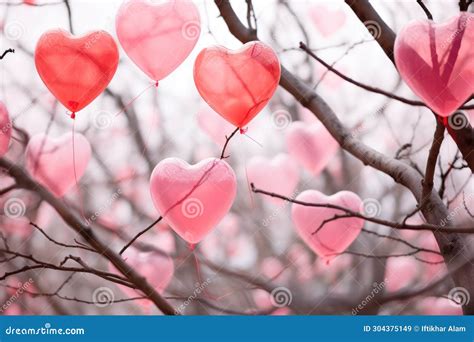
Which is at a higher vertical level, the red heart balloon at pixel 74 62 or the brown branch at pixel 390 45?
the red heart balloon at pixel 74 62

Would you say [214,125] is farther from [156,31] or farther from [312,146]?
[156,31]

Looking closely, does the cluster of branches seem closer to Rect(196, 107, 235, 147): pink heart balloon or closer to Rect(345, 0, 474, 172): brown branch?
Rect(345, 0, 474, 172): brown branch

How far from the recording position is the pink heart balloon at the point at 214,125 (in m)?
1.85

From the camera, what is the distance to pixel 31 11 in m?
1.90

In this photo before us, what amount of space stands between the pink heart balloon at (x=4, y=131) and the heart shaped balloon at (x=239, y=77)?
1.89 ft

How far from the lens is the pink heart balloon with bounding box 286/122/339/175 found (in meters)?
1.77

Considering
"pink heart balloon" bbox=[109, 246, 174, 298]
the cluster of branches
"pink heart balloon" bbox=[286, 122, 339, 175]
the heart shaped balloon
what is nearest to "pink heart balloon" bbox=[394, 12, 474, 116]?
the cluster of branches

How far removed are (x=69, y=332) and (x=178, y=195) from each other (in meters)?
0.56

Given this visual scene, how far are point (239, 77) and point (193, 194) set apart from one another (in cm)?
29

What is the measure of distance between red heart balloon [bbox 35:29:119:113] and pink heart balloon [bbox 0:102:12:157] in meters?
0.24

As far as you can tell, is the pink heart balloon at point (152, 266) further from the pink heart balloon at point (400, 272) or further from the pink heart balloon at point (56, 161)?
the pink heart balloon at point (400, 272)

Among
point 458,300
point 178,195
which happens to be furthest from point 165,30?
point 458,300

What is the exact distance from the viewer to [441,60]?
53.2 inches

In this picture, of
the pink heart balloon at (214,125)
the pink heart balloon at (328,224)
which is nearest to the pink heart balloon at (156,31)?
the pink heart balloon at (214,125)
